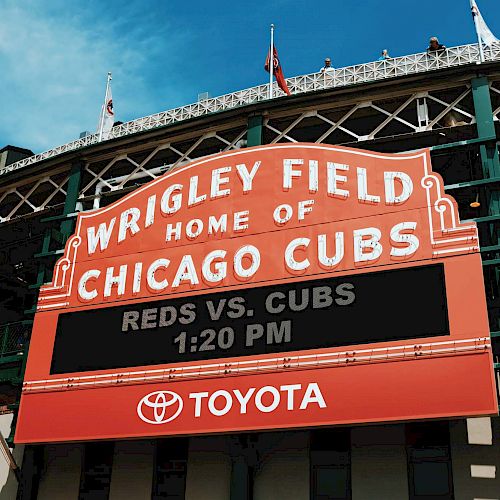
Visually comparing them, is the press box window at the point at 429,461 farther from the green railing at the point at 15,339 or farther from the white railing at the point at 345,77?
the green railing at the point at 15,339

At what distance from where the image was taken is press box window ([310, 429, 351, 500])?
16922mm

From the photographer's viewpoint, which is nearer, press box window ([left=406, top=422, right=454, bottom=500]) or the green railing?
press box window ([left=406, top=422, right=454, bottom=500])

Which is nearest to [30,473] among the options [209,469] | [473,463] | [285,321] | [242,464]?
[209,469]

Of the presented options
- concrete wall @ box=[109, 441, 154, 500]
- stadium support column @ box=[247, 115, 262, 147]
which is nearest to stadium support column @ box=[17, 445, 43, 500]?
concrete wall @ box=[109, 441, 154, 500]

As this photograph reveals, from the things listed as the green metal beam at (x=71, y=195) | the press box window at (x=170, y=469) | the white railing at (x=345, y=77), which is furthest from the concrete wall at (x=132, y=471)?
the white railing at (x=345, y=77)

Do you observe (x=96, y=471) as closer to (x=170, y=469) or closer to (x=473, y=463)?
(x=170, y=469)

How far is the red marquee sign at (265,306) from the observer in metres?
15.1

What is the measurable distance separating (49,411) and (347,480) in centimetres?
721

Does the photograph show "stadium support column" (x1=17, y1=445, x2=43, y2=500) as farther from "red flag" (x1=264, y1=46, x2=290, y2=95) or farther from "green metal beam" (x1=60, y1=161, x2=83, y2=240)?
"red flag" (x1=264, y1=46, x2=290, y2=95)

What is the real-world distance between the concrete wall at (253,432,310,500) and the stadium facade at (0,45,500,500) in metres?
0.05

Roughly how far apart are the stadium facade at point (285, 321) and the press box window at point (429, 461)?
3cm

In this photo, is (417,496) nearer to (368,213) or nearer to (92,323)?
(368,213)

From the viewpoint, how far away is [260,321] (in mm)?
16781

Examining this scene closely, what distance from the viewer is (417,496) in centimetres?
Answer: 1612
